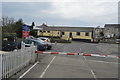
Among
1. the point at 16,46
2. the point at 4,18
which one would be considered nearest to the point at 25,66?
the point at 16,46

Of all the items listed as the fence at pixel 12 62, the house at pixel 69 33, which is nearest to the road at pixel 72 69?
the fence at pixel 12 62

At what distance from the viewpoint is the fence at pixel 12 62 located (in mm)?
6113

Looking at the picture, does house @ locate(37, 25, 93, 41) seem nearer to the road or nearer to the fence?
the road

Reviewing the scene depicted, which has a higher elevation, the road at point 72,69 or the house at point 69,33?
the house at point 69,33

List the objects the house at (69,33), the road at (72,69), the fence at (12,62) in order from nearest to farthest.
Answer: the fence at (12,62)
the road at (72,69)
the house at (69,33)

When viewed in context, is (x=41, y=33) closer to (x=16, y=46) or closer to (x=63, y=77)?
(x=16, y=46)

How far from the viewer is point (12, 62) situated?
7.01 metres

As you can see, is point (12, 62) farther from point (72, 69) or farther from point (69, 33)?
point (69, 33)

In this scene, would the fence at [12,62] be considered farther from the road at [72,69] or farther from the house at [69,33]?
the house at [69,33]

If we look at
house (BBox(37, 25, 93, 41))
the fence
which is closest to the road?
the fence

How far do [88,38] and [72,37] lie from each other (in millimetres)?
6444

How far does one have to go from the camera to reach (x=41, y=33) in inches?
2680

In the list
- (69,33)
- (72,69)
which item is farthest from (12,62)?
(69,33)

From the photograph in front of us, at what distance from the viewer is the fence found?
6.11 meters
